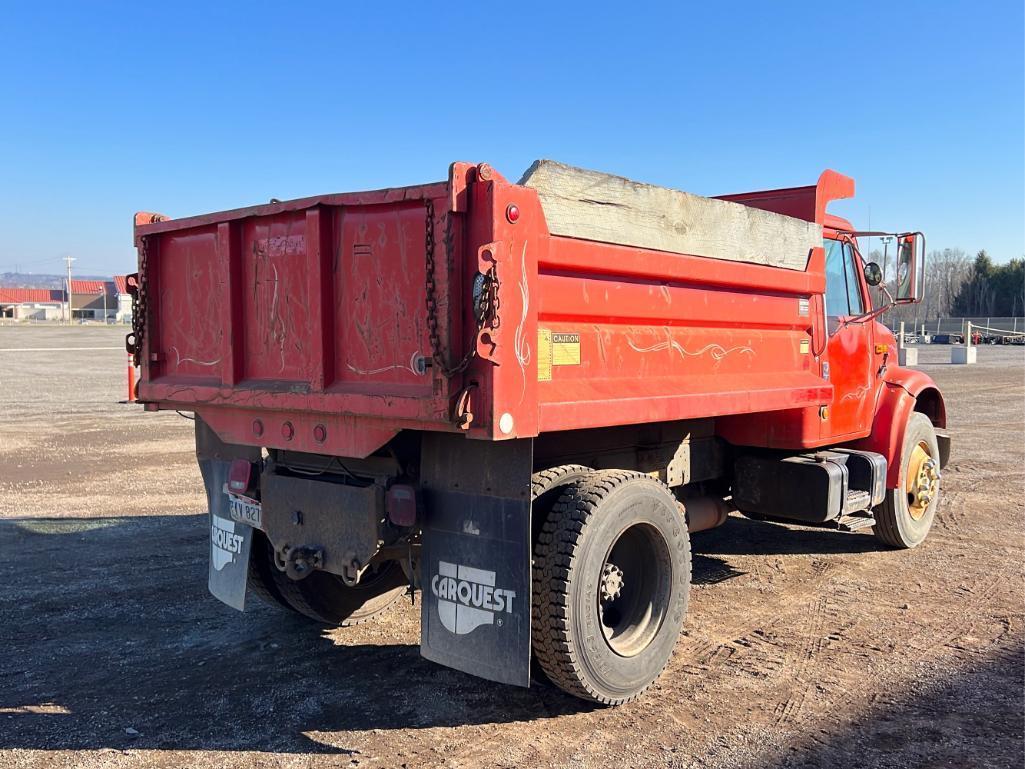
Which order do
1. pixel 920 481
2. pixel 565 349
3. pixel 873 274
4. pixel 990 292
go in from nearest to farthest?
pixel 565 349
pixel 873 274
pixel 920 481
pixel 990 292

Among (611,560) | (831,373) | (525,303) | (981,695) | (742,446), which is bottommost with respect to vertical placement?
(981,695)

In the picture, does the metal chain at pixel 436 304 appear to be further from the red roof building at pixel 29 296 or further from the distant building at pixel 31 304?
the red roof building at pixel 29 296

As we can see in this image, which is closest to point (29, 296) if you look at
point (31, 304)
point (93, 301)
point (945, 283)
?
point (31, 304)

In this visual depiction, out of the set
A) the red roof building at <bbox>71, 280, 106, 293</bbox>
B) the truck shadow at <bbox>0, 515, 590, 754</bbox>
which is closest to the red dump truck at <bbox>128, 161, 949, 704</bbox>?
the truck shadow at <bbox>0, 515, 590, 754</bbox>

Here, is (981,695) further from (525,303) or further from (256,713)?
(256,713)

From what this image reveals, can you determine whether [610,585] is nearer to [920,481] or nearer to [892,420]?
[892,420]

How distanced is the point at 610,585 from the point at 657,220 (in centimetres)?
179

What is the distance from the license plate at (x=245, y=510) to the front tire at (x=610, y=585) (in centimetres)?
158

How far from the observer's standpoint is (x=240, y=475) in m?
4.42

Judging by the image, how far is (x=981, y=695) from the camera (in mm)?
4039

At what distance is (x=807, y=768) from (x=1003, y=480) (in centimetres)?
762

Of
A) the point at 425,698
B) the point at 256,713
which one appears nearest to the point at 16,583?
the point at 256,713

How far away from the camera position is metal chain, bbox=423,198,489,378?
10.4 feet

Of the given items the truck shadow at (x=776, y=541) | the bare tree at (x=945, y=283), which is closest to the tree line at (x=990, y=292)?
the bare tree at (x=945, y=283)
